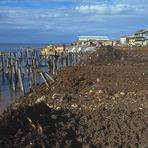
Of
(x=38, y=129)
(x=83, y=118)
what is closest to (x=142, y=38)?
(x=83, y=118)

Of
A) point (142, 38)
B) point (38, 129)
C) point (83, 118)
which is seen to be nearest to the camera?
point (38, 129)

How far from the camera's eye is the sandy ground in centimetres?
1418

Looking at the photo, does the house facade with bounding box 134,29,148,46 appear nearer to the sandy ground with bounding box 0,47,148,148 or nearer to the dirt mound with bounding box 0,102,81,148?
the sandy ground with bounding box 0,47,148,148

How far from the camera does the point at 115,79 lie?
25812 mm

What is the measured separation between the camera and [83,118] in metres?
16.7

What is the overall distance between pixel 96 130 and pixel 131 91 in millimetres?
7114

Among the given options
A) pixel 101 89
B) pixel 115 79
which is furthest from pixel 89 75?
pixel 101 89

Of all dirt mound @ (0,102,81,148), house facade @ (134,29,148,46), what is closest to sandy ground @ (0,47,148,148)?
dirt mound @ (0,102,81,148)

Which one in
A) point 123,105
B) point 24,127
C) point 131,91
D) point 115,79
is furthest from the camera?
point 115,79

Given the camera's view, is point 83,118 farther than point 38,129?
Yes

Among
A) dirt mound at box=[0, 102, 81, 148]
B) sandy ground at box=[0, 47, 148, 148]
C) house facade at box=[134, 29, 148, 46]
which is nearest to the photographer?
dirt mound at box=[0, 102, 81, 148]

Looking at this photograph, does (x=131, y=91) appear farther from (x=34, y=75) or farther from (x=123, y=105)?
(x=34, y=75)

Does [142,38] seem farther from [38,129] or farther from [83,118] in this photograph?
[38,129]

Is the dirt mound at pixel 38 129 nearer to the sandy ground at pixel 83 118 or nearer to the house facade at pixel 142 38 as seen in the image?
the sandy ground at pixel 83 118
